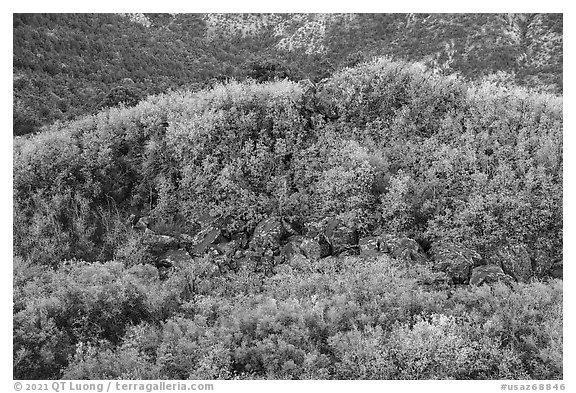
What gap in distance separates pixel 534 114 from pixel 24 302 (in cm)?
1088

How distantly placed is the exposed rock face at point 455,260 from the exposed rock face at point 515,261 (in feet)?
1.52

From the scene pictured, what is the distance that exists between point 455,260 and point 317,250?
2.44 metres

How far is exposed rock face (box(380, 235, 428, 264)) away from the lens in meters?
Answer: 7.90

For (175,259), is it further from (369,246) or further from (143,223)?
(369,246)

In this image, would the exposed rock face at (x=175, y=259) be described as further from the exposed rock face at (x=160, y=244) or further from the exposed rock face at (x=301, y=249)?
the exposed rock face at (x=301, y=249)

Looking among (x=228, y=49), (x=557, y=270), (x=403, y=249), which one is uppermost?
(x=228, y=49)

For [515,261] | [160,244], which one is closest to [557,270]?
[515,261]

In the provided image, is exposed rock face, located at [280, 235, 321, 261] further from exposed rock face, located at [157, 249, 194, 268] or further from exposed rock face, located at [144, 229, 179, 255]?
exposed rock face, located at [144, 229, 179, 255]

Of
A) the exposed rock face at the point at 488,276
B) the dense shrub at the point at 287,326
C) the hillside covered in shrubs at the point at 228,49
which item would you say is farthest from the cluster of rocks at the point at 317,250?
the hillside covered in shrubs at the point at 228,49

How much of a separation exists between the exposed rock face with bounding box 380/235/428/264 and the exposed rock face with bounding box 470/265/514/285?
0.84 metres

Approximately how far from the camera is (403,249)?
8.05 m

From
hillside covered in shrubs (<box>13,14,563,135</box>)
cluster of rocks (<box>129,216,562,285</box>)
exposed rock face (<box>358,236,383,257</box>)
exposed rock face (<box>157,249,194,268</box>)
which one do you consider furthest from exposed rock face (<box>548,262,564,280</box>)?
hillside covered in shrubs (<box>13,14,563,135</box>)

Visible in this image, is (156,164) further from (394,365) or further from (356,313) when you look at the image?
(394,365)

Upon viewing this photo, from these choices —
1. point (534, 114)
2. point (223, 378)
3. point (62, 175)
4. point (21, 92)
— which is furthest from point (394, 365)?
point (21, 92)
